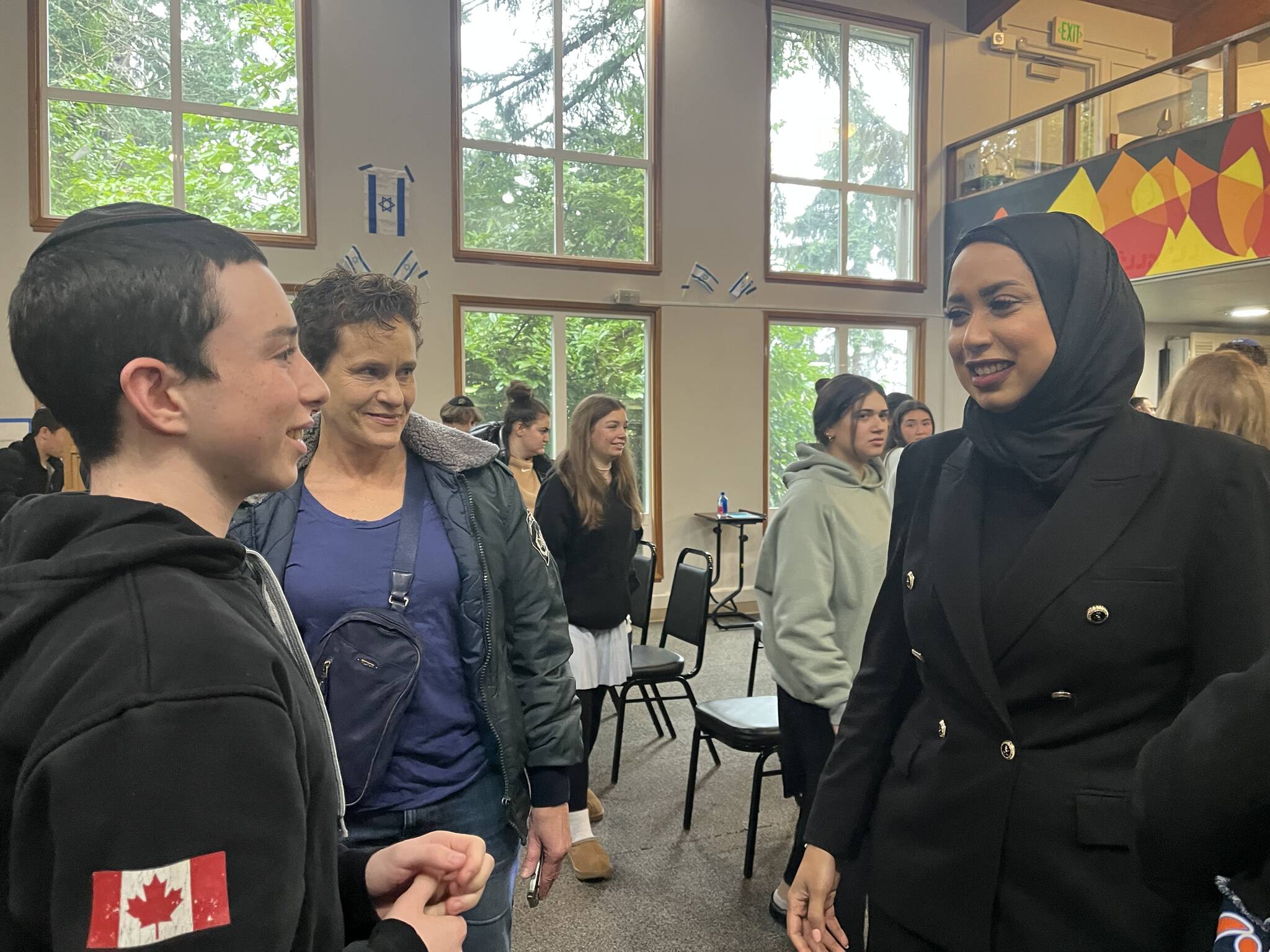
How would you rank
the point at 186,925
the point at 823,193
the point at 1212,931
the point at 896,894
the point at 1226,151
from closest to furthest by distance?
the point at 186,925 → the point at 1212,931 → the point at 896,894 → the point at 1226,151 → the point at 823,193

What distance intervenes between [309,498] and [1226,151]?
6826 mm

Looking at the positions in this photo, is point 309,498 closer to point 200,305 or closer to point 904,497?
point 200,305

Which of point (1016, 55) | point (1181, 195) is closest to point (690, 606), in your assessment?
point (1181, 195)

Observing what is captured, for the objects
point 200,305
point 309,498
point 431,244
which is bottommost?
point 309,498

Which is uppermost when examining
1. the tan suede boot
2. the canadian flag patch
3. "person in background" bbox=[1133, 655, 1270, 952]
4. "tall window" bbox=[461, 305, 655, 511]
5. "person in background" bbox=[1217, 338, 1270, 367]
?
"tall window" bbox=[461, 305, 655, 511]

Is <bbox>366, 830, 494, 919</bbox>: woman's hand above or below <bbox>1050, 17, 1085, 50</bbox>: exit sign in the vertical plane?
below

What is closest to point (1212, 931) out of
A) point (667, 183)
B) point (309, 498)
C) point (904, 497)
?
point (904, 497)

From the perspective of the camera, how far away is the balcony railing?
5.79 metres

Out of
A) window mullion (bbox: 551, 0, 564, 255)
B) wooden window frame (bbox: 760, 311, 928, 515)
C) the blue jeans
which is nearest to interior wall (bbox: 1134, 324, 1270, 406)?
wooden window frame (bbox: 760, 311, 928, 515)

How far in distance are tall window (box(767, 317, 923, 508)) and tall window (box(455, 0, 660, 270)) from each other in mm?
1594

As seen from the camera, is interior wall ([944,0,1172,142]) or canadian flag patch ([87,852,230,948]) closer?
canadian flag patch ([87,852,230,948])

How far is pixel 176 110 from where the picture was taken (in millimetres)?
6195

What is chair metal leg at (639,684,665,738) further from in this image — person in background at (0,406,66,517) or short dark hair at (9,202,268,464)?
short dark hair at (9,202,268,464)

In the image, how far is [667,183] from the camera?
7488 millimetres
